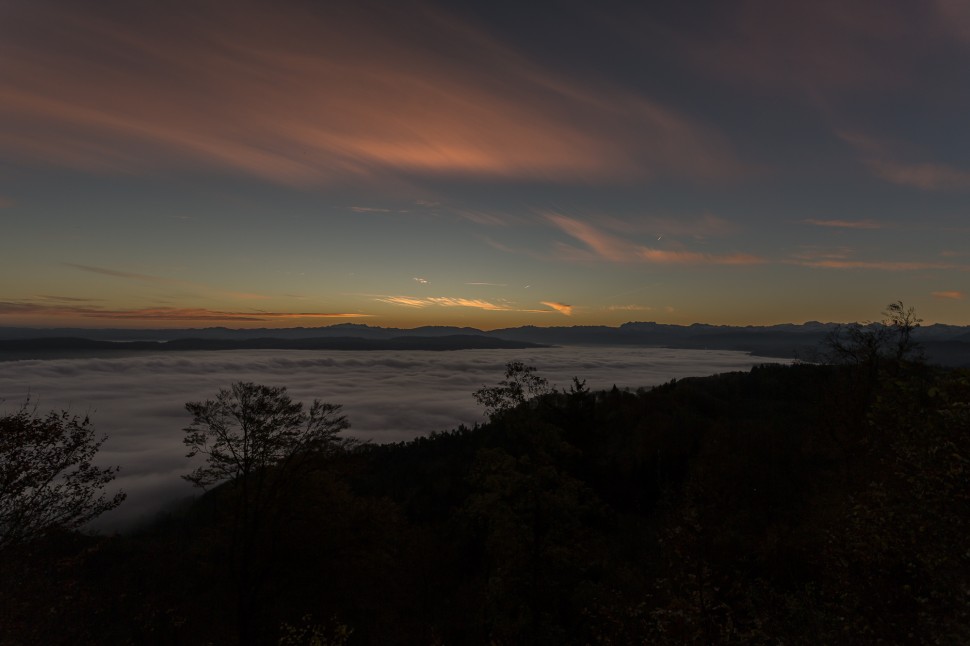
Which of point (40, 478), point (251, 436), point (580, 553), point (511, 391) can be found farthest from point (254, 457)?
point (580, 553)

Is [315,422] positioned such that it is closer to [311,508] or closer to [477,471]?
[311,508]

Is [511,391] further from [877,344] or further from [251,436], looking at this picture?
[877,344]

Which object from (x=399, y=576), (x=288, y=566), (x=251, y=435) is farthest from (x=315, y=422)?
(x=399, y=576)

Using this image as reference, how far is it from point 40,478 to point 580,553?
2395 centimetres

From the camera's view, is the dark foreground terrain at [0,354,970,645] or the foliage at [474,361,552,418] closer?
the dark foreground terrain at [0,354,970,645]

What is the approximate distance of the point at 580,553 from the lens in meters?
22.4

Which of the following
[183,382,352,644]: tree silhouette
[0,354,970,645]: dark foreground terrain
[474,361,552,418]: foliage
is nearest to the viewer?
[0,354,970,645]: dark foreground terrain

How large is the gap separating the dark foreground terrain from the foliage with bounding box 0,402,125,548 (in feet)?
3.32

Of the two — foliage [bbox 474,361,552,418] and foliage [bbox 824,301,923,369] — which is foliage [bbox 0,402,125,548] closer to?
foliage [bbox 474,361,552,418]

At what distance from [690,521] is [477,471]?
1184cm

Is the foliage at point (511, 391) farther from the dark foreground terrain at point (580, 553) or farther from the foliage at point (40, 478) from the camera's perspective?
the foliage at point (40, 478)

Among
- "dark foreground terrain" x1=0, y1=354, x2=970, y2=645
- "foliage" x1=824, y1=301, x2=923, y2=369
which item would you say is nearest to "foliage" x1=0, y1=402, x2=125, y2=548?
"dark foreground terrain" x1=0, y1=354, x2=970, y2=645

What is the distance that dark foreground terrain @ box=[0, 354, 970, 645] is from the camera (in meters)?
11.8

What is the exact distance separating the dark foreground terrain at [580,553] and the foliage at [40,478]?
1.01 m
